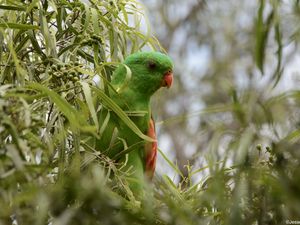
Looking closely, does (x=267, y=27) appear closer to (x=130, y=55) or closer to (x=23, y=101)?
(x=23, y=101)

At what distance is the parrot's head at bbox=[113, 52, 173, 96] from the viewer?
6.59 feet

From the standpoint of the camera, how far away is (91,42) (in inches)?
62.7

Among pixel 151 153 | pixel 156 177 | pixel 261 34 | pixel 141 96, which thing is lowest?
pixel 151 153

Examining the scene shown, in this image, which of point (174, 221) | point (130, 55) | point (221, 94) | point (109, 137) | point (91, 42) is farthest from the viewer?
point (221, 94)

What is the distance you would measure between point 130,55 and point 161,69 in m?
0.14

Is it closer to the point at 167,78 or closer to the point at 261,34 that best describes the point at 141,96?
the point at 167,78

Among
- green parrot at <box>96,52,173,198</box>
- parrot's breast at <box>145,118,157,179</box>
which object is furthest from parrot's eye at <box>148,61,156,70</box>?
parrot's breast at <box>145,118,157,179</box>

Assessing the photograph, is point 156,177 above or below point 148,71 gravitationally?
above

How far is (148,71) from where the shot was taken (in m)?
2.04

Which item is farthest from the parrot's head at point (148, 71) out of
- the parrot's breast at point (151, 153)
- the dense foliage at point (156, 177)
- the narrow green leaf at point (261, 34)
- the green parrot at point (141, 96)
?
the narrow green leaf at point (261, 34)

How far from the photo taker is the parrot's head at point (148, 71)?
2.01 m

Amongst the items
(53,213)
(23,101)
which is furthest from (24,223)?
(23,101)

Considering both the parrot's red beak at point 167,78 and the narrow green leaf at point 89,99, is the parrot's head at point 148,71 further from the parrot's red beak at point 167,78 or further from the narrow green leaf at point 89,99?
the narrow green leaf at point 89,99

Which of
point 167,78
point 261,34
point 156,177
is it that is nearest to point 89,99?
point 156,177
